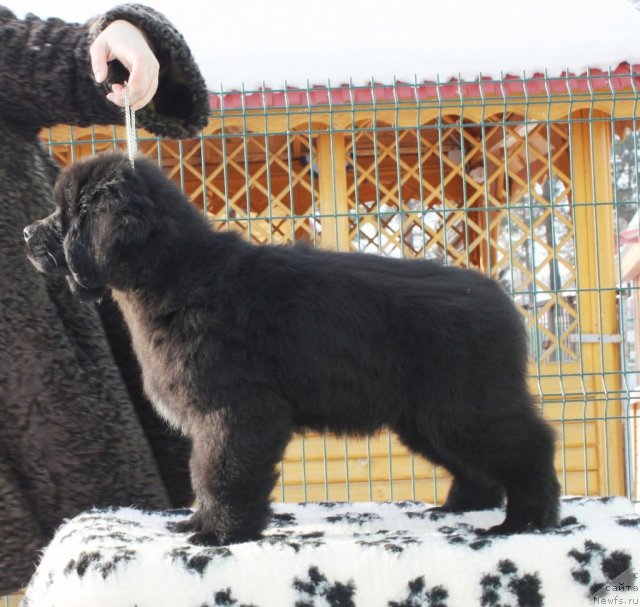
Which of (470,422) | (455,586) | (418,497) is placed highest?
(470,422)

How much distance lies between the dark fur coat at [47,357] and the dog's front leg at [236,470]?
0.26 metres

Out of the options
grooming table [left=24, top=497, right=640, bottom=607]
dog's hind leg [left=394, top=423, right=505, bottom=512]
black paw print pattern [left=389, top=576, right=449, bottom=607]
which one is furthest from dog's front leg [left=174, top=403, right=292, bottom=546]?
dog's hind leg [left=394, top=423, right=505, bottom=512]

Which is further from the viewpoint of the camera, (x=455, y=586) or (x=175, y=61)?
(x=175, y=61)

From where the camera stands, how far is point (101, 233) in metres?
2.19

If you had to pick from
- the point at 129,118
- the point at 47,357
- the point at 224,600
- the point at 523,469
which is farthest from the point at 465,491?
the point at 129,118

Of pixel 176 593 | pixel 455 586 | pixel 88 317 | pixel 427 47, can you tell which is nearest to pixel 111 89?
pixel 88 317

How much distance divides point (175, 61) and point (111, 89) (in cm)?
21

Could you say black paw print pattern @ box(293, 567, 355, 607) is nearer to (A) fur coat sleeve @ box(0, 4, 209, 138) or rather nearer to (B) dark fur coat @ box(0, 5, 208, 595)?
(B) dark fur coat @ box(0, 5, 208, 595)

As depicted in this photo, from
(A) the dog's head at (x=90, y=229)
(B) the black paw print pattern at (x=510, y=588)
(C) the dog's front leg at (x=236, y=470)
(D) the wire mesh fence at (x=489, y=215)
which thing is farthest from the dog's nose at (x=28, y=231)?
(D) the wire mesh fence at (x=489, y=215)

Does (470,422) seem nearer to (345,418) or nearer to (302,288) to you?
(345,418)

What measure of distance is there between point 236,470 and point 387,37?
5.03m

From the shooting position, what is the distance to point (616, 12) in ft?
21.4

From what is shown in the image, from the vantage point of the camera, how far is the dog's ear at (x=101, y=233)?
217cm

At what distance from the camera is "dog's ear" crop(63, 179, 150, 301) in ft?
7.13
